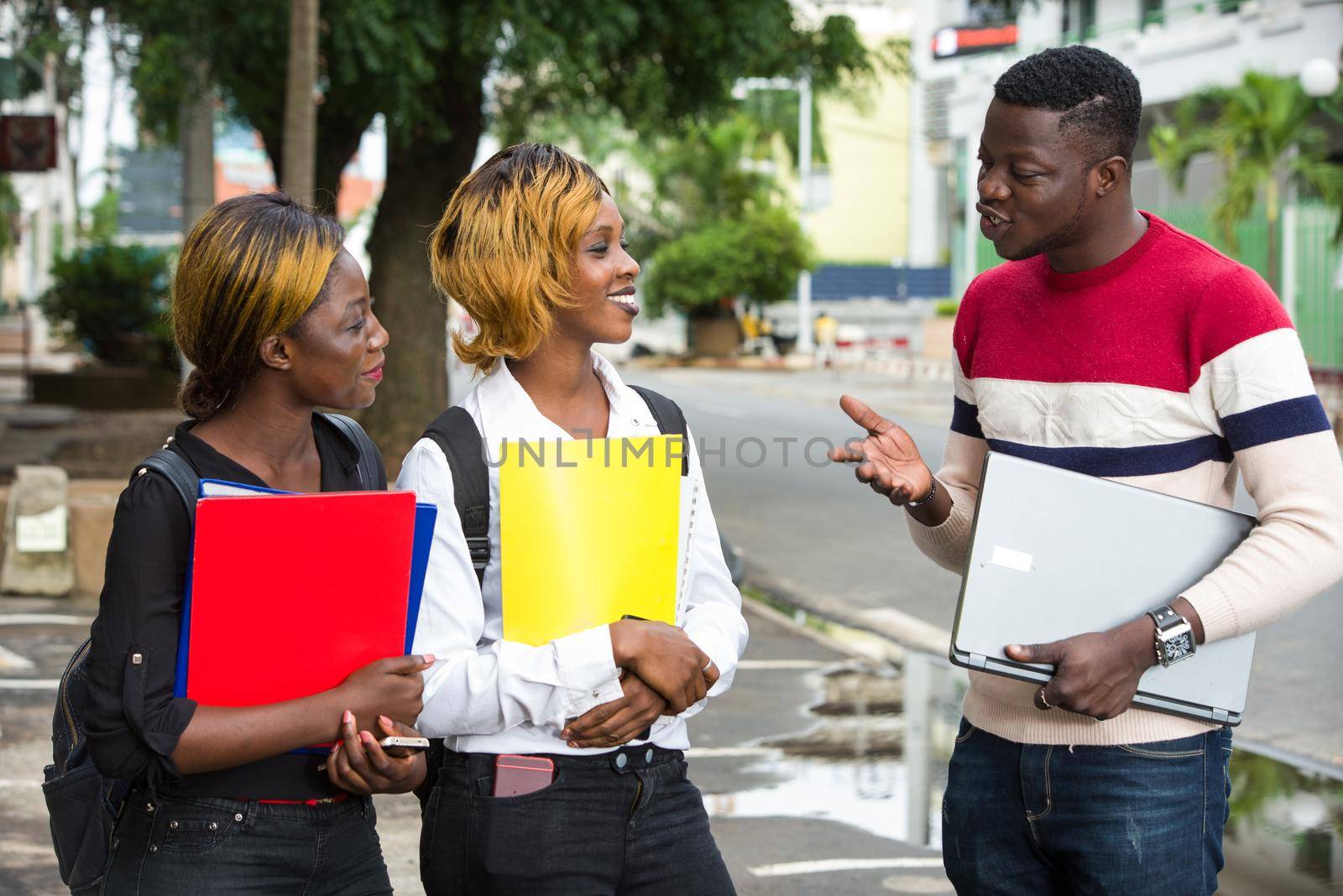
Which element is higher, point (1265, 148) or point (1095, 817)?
point (1265, 148)

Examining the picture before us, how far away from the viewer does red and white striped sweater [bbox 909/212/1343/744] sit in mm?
2322

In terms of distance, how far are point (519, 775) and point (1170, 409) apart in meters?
1.15

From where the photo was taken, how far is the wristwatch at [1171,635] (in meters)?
2.32

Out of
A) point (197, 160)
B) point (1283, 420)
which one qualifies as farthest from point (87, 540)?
point (1283, 420)

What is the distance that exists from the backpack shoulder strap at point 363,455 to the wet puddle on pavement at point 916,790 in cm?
276

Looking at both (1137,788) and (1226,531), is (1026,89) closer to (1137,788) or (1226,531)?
(1226,531)

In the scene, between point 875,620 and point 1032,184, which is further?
point 875,620

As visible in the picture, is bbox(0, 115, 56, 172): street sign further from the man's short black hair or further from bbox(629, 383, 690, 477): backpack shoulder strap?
the man's short black hair

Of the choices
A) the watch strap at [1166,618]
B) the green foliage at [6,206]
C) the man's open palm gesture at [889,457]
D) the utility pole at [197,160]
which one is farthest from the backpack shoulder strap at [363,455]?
the green foliage at [6,206]

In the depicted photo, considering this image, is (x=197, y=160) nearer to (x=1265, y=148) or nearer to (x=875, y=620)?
(x=875, y=620)

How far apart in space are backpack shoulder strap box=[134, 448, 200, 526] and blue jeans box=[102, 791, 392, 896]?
1.42 ft

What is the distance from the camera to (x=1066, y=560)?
2359mm

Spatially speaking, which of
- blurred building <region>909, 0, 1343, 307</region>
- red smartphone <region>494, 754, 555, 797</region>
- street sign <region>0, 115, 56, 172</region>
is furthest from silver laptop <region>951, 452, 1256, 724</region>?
blurred building <region>909, 0, 1343, 307</region>

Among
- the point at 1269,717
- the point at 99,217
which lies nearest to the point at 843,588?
the point at 1269,717
